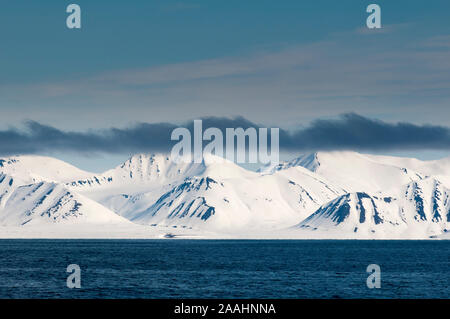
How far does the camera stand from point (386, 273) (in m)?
179

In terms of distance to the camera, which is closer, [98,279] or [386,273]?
[98,279]

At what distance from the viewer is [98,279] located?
14738 cm

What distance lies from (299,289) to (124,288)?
29.1 m
